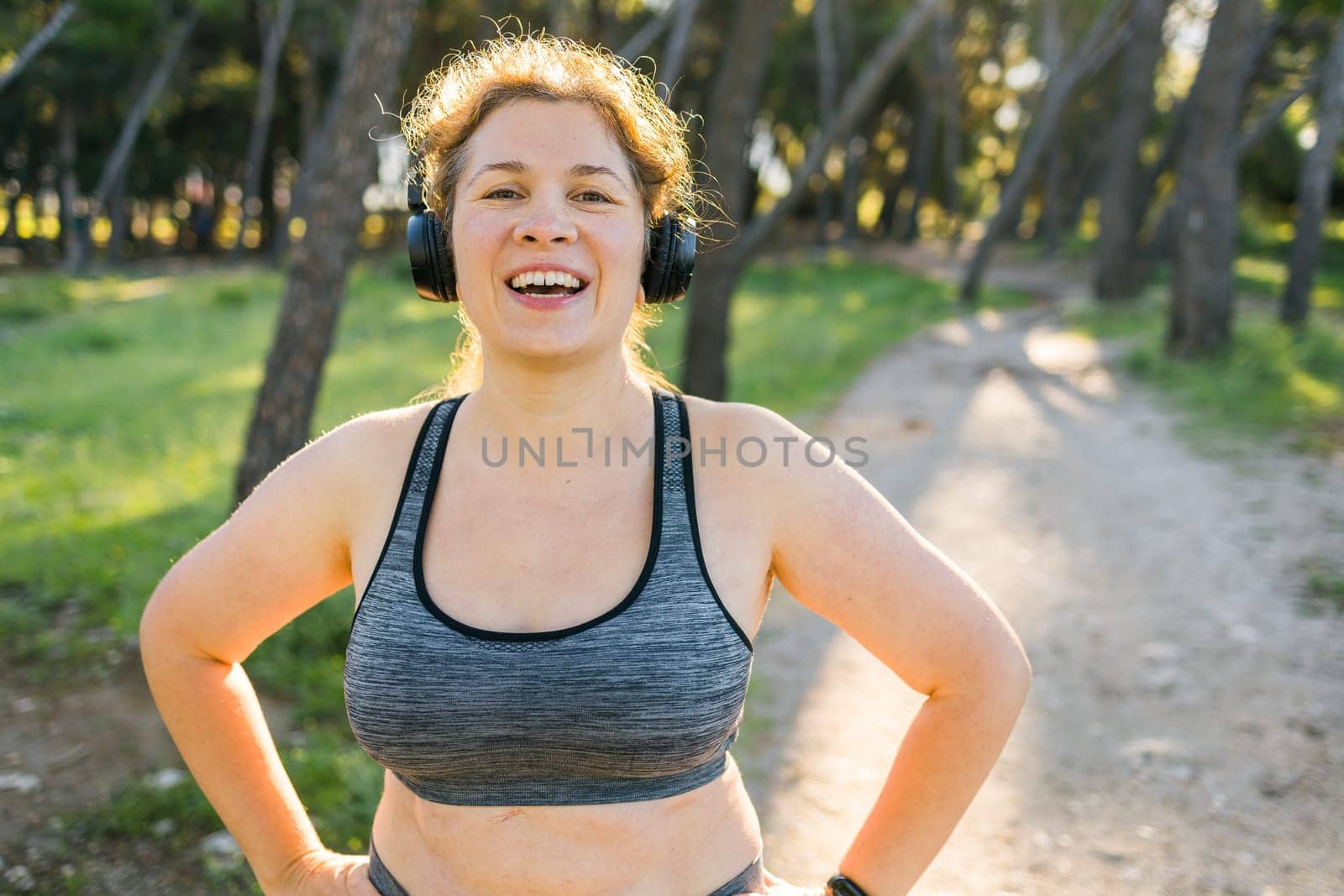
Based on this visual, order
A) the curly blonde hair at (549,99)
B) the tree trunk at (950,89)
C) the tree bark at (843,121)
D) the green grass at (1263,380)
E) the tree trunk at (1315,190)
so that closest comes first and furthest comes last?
the curly blonde hair at (549,99), the green grass at (1263,380), the tree bark at (843,121), the tree trunk at (1315,190), the tree trunk at (950,89)

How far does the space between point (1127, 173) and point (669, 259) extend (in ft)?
58.0

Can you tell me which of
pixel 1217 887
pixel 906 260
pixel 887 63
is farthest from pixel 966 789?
pixel 906 260

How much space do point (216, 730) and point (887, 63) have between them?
29.8ft

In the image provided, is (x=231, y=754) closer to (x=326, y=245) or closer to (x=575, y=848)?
(x=575, y=848)

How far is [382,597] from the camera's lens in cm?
170

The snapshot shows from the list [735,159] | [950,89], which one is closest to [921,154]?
[950,89]

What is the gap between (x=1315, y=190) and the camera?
1245 cm

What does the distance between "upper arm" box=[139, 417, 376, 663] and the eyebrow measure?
0.50 metres

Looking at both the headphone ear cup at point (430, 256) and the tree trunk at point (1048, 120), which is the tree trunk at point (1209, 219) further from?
the headphone ear cup at point (430, 256)

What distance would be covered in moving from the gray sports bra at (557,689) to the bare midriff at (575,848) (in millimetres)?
25

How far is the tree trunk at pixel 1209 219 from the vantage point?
11.4 m

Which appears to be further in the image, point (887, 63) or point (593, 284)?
point (887, 63)

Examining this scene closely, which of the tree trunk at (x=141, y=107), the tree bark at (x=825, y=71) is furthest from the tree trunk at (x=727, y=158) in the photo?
the tree trunk at (x=141, y=107)

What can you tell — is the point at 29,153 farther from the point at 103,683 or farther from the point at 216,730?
the point at 216,730
